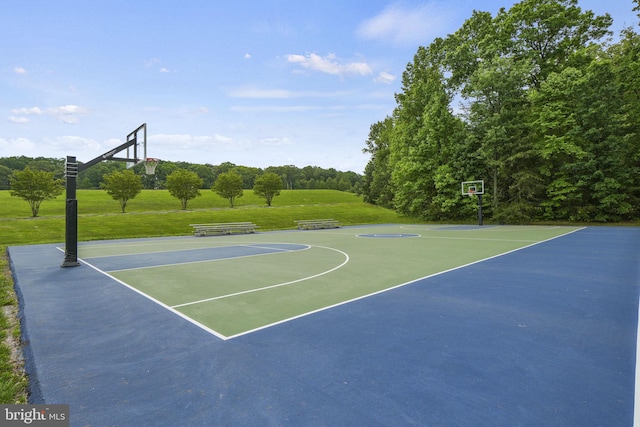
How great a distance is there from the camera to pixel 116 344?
4.01m

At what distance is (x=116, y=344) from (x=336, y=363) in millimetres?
2796

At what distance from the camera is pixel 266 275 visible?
7945mm

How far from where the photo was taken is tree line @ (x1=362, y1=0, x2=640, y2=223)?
22.9 meters

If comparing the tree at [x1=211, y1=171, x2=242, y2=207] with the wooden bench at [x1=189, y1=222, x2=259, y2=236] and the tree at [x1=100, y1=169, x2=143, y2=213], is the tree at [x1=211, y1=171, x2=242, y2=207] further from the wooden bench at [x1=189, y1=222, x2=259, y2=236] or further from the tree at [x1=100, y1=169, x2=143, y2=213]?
the wooden bench at [x1=189, y1=222, x2=259, y2=236]

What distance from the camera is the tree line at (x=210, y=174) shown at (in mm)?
66500

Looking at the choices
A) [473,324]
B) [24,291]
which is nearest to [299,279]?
[473,324]

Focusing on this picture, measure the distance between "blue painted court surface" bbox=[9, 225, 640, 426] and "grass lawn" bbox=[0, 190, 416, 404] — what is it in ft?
0.68

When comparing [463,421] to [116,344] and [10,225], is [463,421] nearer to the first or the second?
[116,344]

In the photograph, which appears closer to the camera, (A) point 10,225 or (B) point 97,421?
(B) point 97,421

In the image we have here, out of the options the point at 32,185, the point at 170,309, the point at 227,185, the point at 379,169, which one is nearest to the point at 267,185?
the point at 227,185

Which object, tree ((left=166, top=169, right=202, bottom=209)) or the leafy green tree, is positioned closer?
tree ((left=166, top=169, right=202, bottom=209))

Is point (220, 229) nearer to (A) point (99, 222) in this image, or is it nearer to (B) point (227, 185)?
(A) point (99, 222)

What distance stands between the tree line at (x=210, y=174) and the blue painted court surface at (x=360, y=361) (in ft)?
185

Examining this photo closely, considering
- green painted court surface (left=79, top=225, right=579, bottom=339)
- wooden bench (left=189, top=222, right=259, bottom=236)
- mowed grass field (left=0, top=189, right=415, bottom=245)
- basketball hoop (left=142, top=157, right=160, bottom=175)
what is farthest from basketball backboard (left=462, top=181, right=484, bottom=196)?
basketball hoop (left=142, top=157, right=160, bottom=175)
